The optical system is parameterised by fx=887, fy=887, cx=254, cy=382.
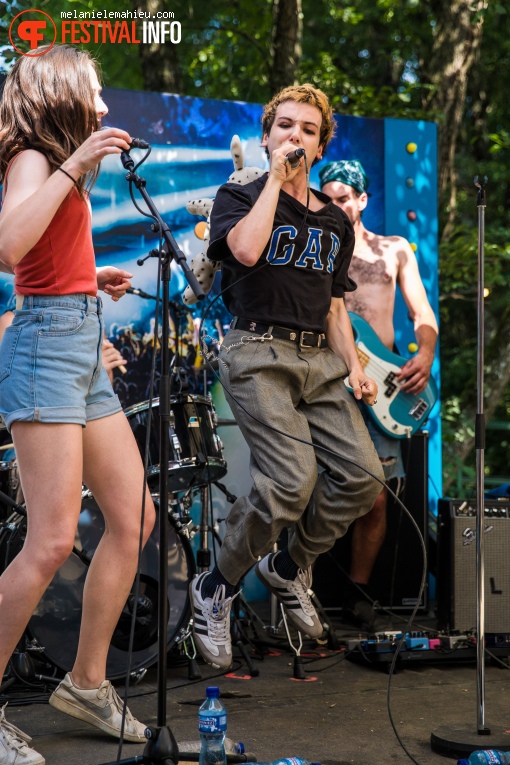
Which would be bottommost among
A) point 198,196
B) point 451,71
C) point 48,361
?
point 48,361

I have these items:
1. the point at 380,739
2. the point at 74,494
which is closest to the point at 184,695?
the point at 380,739

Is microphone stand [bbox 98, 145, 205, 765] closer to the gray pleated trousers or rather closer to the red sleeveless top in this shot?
the red sleeveless top

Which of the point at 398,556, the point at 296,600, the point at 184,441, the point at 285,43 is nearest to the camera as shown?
the point at 296,600

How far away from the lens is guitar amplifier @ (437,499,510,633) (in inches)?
191

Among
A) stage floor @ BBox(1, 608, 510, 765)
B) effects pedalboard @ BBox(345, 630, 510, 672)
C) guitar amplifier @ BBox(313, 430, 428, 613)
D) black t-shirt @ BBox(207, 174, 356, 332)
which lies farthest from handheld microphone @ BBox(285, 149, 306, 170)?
guitar amplifier @ BBox(313, 430, 428, 613)

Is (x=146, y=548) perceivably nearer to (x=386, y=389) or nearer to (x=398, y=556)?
(x=386, y=389)

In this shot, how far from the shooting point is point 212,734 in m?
2.67

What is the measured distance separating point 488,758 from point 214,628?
1.21m

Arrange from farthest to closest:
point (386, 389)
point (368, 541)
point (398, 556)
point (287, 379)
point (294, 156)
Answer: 1. point (398, 556)
2. point (368, 541)
3. point (386, 389)
4. point (287, 379)
5. point (294, 156)

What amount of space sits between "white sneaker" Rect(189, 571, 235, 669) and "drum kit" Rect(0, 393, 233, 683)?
1.80ft

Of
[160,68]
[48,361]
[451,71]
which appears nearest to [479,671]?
[48,361]

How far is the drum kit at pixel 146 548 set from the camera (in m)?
3.95

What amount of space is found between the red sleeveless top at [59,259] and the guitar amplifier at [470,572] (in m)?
2.89

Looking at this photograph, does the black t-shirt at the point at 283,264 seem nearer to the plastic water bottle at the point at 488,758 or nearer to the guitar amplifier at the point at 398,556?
the plastic water bottle at the point at 488,758
